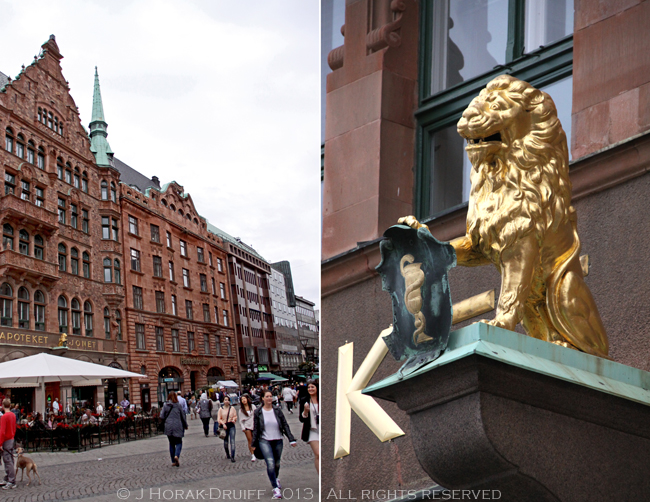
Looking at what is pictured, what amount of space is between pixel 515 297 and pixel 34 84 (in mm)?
10704

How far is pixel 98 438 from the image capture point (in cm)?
1324

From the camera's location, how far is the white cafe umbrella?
403 inches

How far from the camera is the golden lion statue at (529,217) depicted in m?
3.60

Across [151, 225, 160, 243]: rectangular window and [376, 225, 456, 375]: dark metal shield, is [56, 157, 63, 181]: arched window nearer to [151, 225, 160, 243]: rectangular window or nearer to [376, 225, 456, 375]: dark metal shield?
[151, 225, 160, 243]: rectangular window

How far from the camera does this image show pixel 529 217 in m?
3.62

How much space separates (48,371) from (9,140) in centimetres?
398

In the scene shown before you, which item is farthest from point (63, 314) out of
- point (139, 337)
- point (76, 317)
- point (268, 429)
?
point (268, 429)

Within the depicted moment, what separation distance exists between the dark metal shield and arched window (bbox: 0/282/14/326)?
9.04 meters

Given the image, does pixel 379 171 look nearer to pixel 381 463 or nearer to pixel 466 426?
pixel 381 463

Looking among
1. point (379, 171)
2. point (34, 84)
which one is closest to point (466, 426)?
point (379, 171)

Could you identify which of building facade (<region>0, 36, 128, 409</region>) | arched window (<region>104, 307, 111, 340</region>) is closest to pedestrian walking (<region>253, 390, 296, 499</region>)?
building facade (<region>0, 36, 128, 409</region>)

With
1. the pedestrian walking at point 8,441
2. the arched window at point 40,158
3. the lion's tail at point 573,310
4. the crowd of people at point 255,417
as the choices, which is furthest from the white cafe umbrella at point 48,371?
the lion's tail at point 573,310

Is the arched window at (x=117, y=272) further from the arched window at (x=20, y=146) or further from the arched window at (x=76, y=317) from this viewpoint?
the arched window at (x=20, y=146)

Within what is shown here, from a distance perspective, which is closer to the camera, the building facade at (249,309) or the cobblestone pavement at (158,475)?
the cobblestone pavement at (158,475)
